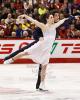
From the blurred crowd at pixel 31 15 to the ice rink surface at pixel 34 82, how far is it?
1449mm

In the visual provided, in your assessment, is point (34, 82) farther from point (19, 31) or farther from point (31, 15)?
point (31, 15)

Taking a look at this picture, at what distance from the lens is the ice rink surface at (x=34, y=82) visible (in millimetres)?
8875

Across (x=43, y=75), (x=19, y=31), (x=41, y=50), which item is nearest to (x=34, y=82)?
(x=43, y=75)

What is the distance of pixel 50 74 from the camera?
12305 mm

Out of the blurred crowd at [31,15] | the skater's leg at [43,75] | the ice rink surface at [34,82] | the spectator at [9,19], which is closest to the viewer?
the ice rink surface at [34,82]

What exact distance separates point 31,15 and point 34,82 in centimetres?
600

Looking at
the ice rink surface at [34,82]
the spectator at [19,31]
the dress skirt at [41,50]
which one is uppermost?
the dress skirt at [41,50]

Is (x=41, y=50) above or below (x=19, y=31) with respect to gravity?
above

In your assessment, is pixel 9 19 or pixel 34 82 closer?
pixel 34 82

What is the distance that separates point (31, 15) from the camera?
16.4m

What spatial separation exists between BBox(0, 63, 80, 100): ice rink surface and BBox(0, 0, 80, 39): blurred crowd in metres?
1.45

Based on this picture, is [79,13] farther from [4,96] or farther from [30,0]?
[4,96]

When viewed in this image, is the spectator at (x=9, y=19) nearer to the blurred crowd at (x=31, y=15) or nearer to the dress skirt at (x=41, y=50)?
the blurred crowd at (x=31, y=15)

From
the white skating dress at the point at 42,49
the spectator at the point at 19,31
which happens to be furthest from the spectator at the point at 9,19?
the white skating dress at the point at 42,49
